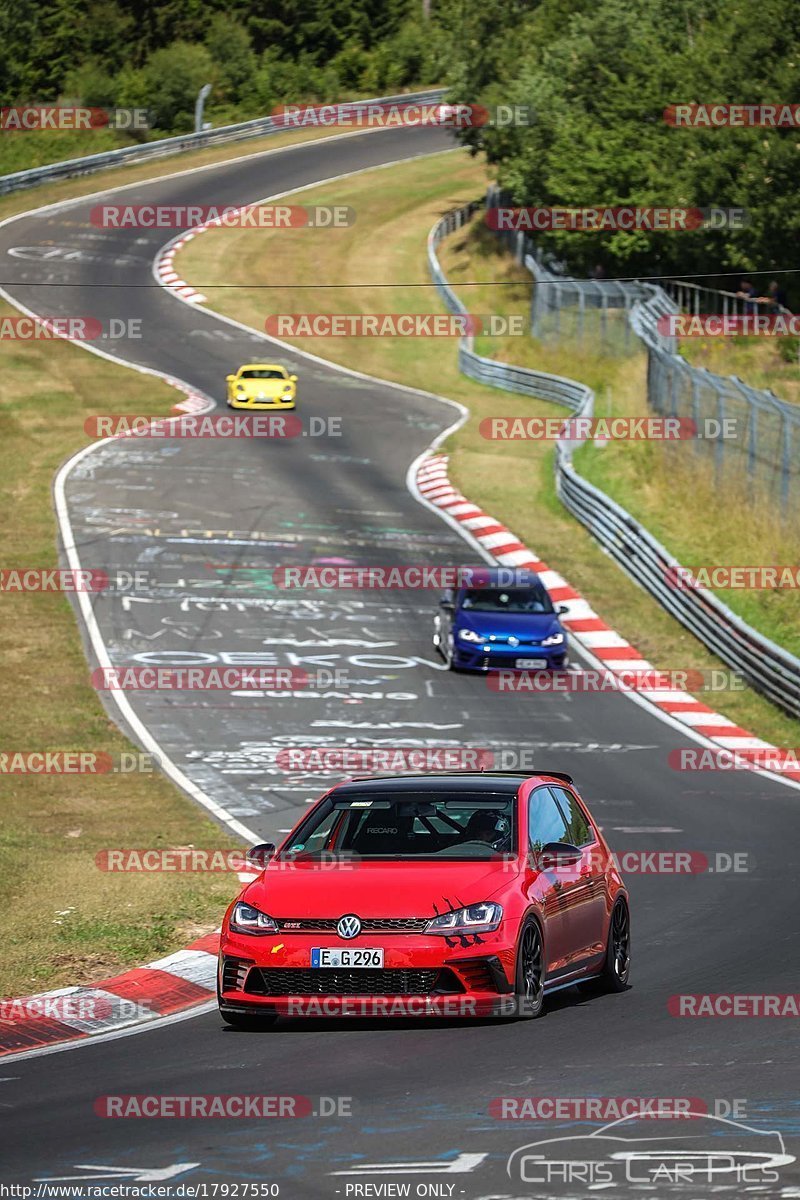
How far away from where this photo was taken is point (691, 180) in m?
50.0

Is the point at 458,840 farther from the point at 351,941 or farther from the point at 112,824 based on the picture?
the point at 112,824

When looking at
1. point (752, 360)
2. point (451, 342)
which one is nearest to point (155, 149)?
point (451, 342)

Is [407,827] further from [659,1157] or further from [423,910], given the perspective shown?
[659,1157]

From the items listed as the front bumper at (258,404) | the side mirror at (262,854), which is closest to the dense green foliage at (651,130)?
the front bumper at (258,404)

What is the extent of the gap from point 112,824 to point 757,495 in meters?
16.1

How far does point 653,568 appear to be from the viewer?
33.1 meters

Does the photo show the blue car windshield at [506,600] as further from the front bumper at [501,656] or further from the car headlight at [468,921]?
the car headlight at [468,921]

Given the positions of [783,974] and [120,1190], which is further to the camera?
[783,974]

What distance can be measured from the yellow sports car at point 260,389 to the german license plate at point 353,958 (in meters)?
38.3

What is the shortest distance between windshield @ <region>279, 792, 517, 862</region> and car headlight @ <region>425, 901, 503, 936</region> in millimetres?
777

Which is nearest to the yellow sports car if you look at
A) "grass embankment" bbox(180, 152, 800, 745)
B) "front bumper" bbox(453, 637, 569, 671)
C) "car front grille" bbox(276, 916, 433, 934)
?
"grass embankment" bbox(180, 152, 800, 745)

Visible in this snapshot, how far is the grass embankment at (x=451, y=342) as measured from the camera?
3278cm

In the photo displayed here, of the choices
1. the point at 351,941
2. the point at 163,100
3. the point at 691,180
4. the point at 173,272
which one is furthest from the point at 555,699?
the point at 163,100

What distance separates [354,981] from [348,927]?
0.93 ft
